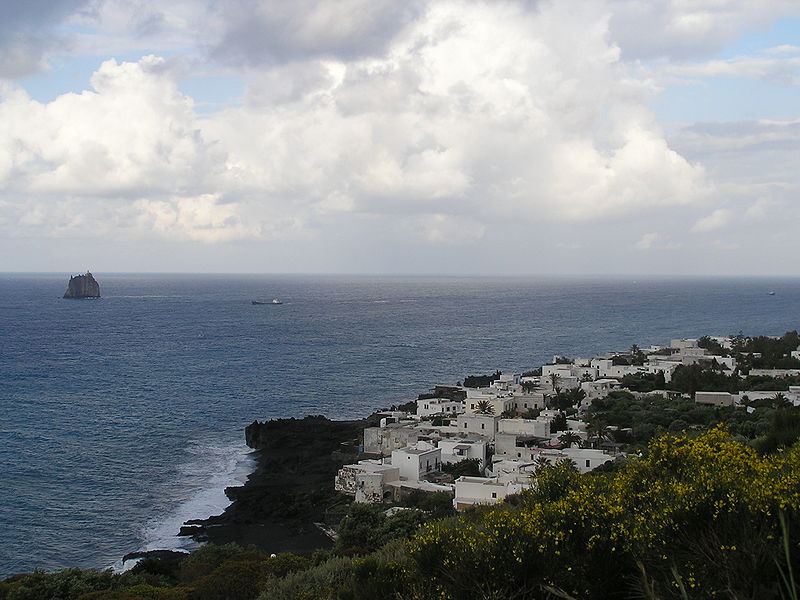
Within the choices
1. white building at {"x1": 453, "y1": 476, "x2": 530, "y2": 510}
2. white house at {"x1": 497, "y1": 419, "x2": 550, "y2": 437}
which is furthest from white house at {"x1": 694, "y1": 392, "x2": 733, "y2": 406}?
white building at {"x1": 453, "y1": 476, "x2": 530, "y2": 510}

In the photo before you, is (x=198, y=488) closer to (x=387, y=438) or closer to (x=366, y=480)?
(x=366, y=480)

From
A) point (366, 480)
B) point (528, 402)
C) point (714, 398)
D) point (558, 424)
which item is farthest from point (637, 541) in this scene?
point (714, 398)

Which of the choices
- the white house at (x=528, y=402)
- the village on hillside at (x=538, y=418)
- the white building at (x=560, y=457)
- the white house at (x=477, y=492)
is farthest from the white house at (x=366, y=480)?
the white house at (x=528, y=402)

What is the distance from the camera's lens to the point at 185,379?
57.7 meters

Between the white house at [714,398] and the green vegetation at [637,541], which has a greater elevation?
the green vegetation at [637,541]

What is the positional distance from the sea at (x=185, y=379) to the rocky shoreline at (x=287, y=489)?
977 millimetres

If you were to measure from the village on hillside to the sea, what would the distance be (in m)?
6.78

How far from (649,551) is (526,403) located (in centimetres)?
3230

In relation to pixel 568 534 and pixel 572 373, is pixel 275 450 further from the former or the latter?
pixel 568 534

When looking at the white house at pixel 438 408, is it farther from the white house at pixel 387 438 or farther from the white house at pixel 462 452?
the white house at pixel 462 452

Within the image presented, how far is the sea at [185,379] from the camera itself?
90.2 feet

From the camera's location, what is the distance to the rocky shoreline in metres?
24.9

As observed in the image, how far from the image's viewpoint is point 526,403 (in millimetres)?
39469

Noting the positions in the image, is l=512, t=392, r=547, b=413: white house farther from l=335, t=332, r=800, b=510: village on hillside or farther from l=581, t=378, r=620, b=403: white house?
l=581, t=378, r=620, b=403: white house
